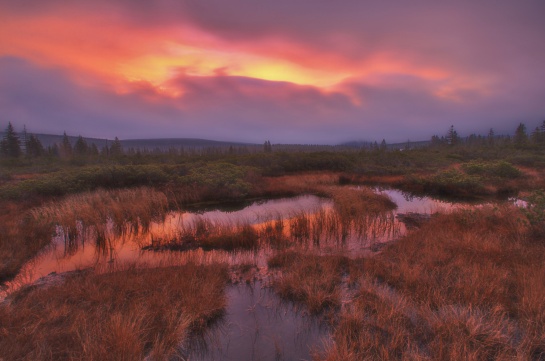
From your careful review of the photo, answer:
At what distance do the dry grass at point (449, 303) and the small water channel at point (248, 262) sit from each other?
1072 millimetres

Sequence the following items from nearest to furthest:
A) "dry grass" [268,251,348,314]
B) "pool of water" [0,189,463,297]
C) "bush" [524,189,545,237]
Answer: "dry grass" [268,251,348,314] → "pool of water" [0,189,463,297] → "bush" [524,189,545,237]

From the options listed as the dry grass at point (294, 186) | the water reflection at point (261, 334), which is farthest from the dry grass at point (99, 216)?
the dry grass at point (294, 186)

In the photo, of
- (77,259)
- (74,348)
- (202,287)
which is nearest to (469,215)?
(202,287)

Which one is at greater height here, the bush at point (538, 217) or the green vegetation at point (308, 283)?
the bush at point (538, 217)

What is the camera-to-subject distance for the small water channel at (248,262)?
527cm

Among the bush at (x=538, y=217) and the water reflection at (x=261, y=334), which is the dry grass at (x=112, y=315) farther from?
the bush at (x=538, y=217)

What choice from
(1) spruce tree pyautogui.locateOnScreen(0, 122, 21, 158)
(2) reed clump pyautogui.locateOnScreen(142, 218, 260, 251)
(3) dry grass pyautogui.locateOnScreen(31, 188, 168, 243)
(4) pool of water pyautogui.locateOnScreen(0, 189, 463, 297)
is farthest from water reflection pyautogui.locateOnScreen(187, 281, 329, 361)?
(1) spruce tree pyautogui.locateOnScreen(0, 122, 21, 158)

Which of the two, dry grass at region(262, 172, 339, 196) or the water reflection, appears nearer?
the water reflection

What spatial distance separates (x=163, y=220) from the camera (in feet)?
49.6

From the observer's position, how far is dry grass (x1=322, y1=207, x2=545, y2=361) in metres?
4.50

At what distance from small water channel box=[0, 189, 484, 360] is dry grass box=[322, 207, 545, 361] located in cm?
107

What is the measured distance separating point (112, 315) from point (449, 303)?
724cm

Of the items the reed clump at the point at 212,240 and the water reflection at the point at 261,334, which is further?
the reed clump at the point at 212,240

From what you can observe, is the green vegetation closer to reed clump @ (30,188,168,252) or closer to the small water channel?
reed clump @ (30,188,168,252)
